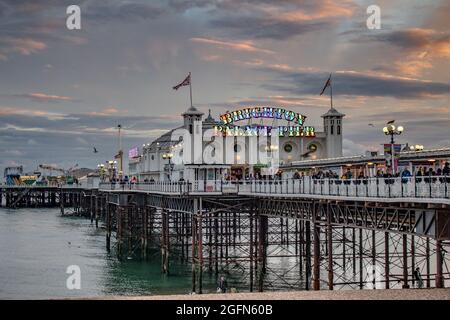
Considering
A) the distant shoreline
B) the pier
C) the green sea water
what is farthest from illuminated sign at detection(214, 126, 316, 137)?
the distant shoreline

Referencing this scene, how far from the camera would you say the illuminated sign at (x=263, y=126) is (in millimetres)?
85812

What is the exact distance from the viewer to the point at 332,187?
113ft

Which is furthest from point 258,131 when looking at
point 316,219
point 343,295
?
point 343,295

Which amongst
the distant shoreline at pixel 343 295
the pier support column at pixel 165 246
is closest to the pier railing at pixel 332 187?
the pier support column at pixel 165 246

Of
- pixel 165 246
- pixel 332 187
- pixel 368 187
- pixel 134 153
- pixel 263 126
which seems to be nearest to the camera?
pixel 368 187

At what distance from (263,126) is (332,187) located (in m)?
53.8

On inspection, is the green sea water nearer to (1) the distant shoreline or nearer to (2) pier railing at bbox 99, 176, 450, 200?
(2) pier railing at bbox 99, 176, 450, 200

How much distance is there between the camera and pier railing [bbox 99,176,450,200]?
2670 cm

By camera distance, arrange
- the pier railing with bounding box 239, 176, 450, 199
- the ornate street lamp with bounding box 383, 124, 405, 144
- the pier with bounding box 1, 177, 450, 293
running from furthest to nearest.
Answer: the ornate street lamp with bounding box 383, 124, 405, 144 → the pier with bounding box 1, 177, 450, 293 → the pier railing with bounding box 239, 176, 450, 199

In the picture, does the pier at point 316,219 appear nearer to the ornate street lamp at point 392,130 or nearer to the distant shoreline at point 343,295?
the ornate street lamp at point 392,130

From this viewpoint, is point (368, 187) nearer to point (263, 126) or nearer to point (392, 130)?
point (392, 130)

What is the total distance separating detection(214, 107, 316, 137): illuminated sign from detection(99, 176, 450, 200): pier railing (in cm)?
2689

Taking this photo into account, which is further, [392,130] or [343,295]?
[392,130]
